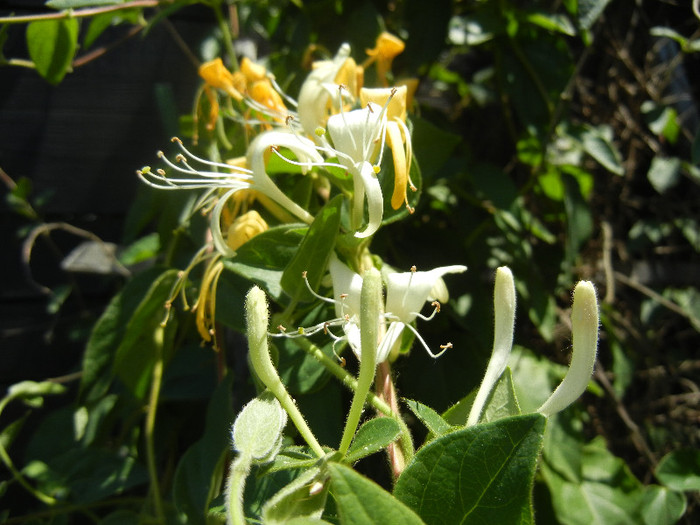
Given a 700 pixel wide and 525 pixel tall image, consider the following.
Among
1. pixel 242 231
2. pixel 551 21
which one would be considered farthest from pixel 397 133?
Answer: pixel 551 21

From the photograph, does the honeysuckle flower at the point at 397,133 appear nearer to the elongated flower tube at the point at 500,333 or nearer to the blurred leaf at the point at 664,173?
the elongated flower tube at the point at 500,333

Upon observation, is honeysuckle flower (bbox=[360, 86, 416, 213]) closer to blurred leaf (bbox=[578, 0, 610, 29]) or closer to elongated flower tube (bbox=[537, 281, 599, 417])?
elongated flower tube (bbox=[537, 281, 599, 417])

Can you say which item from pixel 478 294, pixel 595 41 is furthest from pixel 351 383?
pixel 595 41

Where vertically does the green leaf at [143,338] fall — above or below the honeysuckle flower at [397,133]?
below

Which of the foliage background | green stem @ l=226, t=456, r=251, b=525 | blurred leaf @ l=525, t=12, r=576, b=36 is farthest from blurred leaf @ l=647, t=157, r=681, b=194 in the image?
green stem @ l=226, t=456, r=251, b=525

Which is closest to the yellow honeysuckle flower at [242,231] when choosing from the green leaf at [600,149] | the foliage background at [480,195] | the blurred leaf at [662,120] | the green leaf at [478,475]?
the foliage background at [480,195]

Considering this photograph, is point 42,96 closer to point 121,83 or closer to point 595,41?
point 121,83
